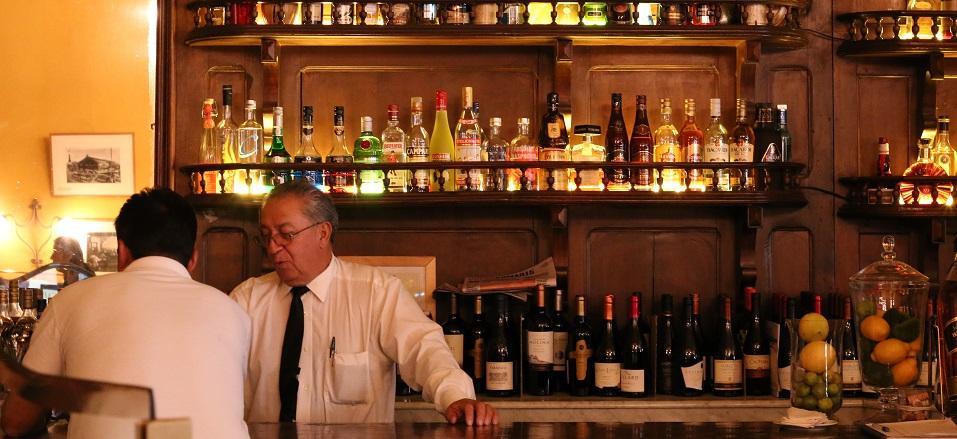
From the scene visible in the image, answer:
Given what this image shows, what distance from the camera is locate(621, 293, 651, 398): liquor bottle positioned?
11.7ft

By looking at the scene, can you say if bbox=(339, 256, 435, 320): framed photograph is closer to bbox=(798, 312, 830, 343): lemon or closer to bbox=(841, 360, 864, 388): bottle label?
bbox=(841, 360, 864, 388): bottle label

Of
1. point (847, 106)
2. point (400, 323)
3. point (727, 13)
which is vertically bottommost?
point (400, 323)

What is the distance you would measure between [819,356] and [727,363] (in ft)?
3.46

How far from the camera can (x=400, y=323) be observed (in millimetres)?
2938

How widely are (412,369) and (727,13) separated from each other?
5.39ft

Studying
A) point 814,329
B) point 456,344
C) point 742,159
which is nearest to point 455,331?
point 456,344

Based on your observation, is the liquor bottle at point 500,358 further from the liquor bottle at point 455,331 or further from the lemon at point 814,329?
the lemon at point 814,329

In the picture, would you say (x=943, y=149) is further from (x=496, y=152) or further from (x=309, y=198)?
(x=309, y=198)

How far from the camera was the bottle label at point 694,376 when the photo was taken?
3580mm

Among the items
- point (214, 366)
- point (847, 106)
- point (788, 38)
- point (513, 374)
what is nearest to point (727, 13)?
point (788, 38)

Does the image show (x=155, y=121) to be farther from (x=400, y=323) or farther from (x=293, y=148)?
(x=400, y=323)

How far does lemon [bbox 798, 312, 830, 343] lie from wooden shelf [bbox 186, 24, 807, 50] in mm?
1277

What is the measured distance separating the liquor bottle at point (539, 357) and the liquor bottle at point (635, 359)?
0.80ft

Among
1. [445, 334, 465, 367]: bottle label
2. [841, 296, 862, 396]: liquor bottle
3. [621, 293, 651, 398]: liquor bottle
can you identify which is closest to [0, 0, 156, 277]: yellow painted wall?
[445, 334, 465, 367]: bottle label
